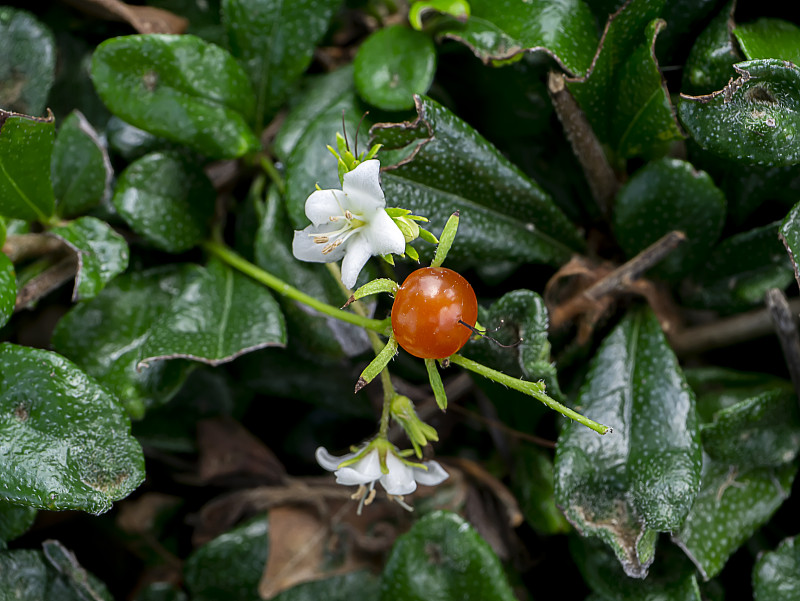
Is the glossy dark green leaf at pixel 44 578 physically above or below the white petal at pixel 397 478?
below

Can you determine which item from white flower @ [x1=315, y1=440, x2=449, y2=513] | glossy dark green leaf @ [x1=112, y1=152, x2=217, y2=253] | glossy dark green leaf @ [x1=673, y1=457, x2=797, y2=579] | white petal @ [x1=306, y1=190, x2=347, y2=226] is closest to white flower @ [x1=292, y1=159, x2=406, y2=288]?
white petal @ [x1=306, y1=190, x2=347, y2=226]

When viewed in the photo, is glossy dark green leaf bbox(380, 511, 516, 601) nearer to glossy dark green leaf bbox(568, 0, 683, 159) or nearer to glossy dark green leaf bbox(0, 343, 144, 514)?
glossy dark green leaf bbox(0, 343, 144, 514)

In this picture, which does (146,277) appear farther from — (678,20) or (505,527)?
(678,20)

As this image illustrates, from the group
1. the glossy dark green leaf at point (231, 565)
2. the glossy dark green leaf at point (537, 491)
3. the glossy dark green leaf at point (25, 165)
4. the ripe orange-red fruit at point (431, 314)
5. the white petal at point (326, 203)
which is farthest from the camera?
the glossy dark green leaf at point (231, 565)

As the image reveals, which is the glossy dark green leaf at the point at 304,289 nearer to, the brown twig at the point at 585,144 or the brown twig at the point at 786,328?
the brown twig at the point at 585,144

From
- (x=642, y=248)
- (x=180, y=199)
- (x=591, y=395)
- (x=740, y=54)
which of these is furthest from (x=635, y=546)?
(x=180, y=199)

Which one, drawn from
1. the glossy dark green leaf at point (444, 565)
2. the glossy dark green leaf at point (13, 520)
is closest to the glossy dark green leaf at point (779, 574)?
the glossy dark green leaf at point (444, 565)
